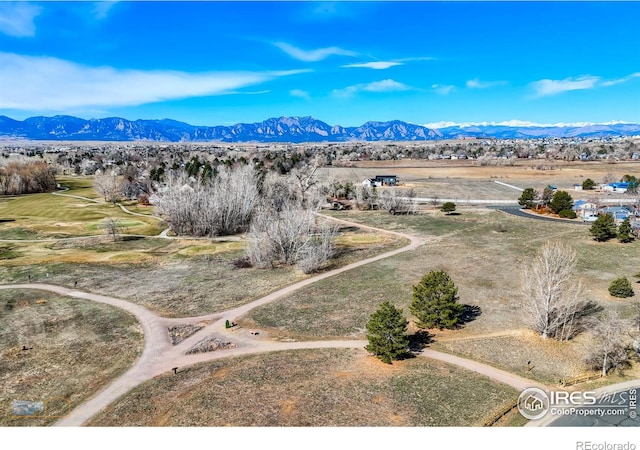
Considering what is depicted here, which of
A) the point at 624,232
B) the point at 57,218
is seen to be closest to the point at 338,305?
the point at 624,232

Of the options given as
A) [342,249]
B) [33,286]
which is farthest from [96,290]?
[342,249]

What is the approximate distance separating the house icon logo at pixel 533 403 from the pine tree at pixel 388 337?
894 cm

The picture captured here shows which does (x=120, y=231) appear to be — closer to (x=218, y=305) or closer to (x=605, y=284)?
(x=218, y=305)

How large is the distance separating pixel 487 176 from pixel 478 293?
124m

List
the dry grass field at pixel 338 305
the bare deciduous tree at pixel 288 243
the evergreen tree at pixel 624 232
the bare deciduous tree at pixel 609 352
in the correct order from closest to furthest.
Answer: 1. the dry grass field at pixel 338 305
2. the bare deciduous tree at pixel 609 352
3. the bare deciduous tree at pixel 288 243
4. the evergreen tree at pixel 624 232

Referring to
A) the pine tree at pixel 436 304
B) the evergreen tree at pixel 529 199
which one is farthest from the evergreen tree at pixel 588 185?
the pine tree at pixel 436 304

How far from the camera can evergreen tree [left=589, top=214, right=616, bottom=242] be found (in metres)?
66.8

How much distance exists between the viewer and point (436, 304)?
40.1 m

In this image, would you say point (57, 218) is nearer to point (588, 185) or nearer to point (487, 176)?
point (487, 176)

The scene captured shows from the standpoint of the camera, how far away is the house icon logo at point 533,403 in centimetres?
2659

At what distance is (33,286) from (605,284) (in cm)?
6980

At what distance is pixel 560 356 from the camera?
34.8 metres

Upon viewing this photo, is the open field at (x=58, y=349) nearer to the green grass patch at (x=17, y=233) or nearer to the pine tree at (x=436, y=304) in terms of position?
the pine tree at (x=436, y=304)

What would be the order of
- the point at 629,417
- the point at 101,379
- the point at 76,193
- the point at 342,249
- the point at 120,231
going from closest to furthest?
the point at 629,417, the point at 101,379, the point at 342,249, the point at 120,231, the point at 76,193
